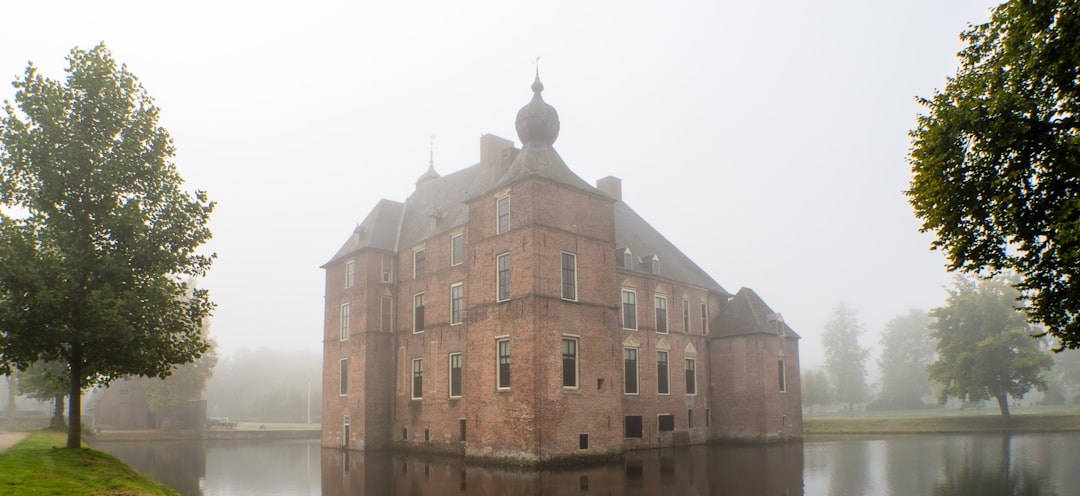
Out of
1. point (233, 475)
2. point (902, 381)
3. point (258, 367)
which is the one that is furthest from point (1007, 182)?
point (258, 367)

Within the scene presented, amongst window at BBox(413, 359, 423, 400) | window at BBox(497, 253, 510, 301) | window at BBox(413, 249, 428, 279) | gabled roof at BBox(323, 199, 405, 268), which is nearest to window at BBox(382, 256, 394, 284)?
gabled roof at BBox(323, 199, 405, 268)

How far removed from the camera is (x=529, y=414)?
25.3m

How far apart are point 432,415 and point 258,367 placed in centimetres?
8395

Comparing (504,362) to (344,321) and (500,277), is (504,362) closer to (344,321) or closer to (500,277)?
(500,277)

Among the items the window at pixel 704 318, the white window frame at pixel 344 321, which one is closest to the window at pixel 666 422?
the window at pixel 704 318

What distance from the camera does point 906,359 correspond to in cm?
8712

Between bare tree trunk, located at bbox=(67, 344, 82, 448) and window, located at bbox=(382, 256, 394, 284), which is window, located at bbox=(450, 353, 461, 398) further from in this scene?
bare tree trunk, located at bbox=(67, 344, 82, 448)

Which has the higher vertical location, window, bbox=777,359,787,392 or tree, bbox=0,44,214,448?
tree, bbox=0,44,214,448

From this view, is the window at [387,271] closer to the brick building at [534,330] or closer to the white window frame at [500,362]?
the brick building at [534,330]

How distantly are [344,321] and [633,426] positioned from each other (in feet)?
51.9

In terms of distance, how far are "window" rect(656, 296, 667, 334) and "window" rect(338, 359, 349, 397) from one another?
15817 millimetres

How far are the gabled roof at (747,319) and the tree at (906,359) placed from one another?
158 feet

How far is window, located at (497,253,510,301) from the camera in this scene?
91.1ft

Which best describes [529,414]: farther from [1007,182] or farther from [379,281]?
[1007,182]
